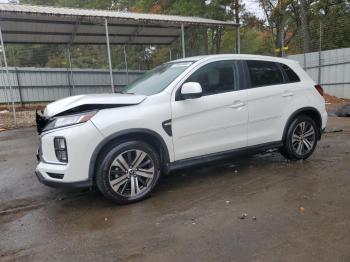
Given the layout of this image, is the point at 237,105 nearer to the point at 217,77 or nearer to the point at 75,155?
the point at 217,77

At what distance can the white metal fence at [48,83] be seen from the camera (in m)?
17.6

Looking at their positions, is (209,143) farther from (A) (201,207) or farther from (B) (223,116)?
(A) (201,207)

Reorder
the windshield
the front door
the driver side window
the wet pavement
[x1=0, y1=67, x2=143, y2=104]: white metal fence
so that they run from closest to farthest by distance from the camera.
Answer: the wet pavement → the front door → the windshield → the driver side window → [x1=0, y1=67, x2=143, y2=104]: white metal fence

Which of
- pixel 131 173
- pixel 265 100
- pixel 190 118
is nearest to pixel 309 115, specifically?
pixel 265 100

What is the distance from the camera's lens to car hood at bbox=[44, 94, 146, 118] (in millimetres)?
3910

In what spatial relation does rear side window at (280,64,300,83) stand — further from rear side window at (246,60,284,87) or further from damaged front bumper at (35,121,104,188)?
damaged front bumper at (35,121,104,188)

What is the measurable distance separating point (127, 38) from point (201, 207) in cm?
1390

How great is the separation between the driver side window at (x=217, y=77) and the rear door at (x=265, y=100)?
28 centimetres

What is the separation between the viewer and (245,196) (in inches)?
167

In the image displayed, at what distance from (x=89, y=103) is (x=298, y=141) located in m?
3.47

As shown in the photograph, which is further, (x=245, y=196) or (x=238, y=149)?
(x=238, y=149)

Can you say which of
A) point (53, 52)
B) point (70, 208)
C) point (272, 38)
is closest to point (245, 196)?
point (70, 208)

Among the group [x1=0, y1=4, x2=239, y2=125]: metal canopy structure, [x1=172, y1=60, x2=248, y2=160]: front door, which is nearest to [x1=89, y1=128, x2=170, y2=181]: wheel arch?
[x1=172, y1=60, x2=248, y2=160]: front door

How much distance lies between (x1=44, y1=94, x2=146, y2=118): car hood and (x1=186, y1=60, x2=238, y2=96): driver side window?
2.85 ft
